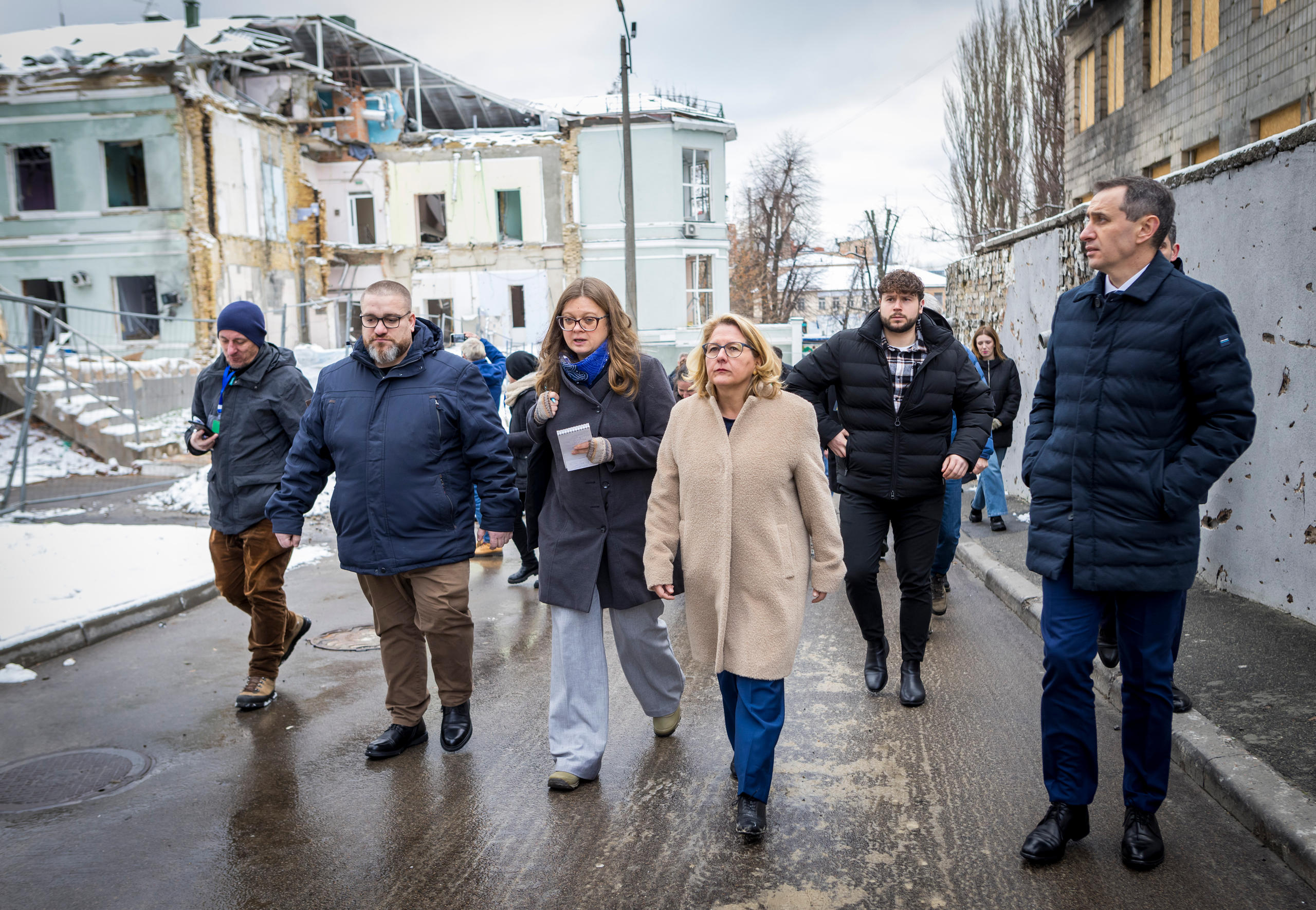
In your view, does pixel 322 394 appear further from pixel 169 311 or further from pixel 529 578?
pixel 169 311

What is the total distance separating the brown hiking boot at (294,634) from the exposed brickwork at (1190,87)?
1297 centimetres

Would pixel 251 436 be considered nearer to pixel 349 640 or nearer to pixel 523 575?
pixel 349 640

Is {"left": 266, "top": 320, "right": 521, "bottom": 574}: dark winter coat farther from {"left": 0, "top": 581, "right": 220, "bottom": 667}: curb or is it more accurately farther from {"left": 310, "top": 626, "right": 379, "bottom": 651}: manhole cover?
{"left": 0, "top": 581, "right": 220, "bottom": 667}: curb

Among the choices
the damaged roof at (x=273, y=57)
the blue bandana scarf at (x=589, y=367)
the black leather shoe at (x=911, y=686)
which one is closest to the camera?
the blue bandana scarf at (x=589, y=367)

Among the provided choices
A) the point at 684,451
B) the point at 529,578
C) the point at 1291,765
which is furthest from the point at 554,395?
the point at 529,578

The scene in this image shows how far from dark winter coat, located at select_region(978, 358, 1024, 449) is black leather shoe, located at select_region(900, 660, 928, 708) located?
191 inches

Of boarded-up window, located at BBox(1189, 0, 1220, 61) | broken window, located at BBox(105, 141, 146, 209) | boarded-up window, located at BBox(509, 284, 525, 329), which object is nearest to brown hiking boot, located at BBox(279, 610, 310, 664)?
boarded-up window, located at BBox(1189, 0, 1220, 61)

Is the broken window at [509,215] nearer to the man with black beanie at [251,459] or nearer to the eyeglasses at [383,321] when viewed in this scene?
the man with black beanie at [251,459]

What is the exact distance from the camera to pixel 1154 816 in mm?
3572

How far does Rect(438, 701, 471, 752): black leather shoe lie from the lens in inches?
191

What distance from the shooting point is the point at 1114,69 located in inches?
761

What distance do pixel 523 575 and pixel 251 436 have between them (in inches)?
140

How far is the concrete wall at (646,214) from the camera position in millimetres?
35094

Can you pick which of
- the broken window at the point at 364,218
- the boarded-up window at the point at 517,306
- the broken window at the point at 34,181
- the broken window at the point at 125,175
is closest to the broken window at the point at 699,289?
the boarded-up window at the point at 517,306
